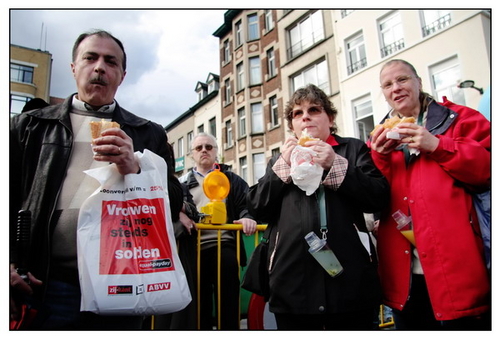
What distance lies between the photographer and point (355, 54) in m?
13.9

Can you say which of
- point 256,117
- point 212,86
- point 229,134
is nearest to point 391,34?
point 256,117

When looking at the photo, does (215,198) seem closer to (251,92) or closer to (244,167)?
(244,167)

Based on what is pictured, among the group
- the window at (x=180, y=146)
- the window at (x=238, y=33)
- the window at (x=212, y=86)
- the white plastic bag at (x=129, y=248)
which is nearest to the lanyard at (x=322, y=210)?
the white plastic bag at (x=129, y=248)

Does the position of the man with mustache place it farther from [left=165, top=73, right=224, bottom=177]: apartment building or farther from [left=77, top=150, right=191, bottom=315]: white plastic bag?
[left=165, top=73, right=224, bottom=177]: apartment building

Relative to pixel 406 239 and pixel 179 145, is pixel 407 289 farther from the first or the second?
pixel 179 145

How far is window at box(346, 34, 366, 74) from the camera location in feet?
44.2

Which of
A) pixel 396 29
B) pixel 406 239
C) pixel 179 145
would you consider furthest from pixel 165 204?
pixel 179 145

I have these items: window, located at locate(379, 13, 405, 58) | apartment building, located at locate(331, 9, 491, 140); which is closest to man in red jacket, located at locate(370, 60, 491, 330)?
apartment building, located at locate(331, 9, 491, 140)

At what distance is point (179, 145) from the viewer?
2603cm

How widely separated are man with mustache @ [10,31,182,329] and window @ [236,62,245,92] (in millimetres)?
19140

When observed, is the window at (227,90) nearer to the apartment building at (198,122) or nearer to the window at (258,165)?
the apartment building at (198,122)

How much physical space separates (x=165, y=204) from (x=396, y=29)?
12641mm

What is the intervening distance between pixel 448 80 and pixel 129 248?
11.1 meters

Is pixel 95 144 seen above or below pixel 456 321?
above
